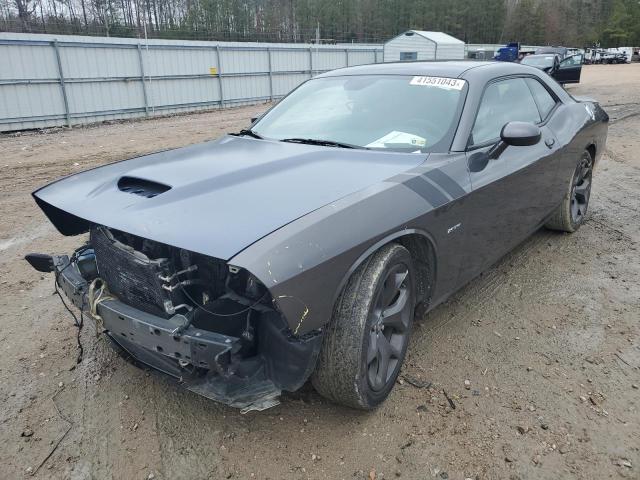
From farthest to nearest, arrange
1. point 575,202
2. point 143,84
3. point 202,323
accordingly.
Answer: point 143,84, point 575,202, point 202,323

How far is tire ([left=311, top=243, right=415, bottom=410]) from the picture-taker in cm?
216

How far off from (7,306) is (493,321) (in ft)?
10.6

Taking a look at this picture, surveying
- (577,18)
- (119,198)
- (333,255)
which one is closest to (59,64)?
(119,198)

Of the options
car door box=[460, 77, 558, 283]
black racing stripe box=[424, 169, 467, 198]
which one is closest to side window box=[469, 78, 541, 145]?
car door box=[460, 77, 558, 283]

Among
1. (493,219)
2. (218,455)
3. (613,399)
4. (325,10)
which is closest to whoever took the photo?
(218,455)

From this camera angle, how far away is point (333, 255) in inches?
78.4

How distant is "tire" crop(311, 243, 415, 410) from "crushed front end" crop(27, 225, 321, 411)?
14 cm

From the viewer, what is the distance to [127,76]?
49.9 ft

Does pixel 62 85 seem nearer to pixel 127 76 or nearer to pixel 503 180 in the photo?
pixel 127 76

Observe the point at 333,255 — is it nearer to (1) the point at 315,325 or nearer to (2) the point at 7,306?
(1) the point at 315,325

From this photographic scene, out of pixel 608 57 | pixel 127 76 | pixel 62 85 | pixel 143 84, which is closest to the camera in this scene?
pixel 62 85

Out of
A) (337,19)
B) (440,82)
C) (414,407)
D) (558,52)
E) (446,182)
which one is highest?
(337,19)

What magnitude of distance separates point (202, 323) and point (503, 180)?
203 cm

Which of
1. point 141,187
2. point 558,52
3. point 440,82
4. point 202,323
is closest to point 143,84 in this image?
point 440,82
